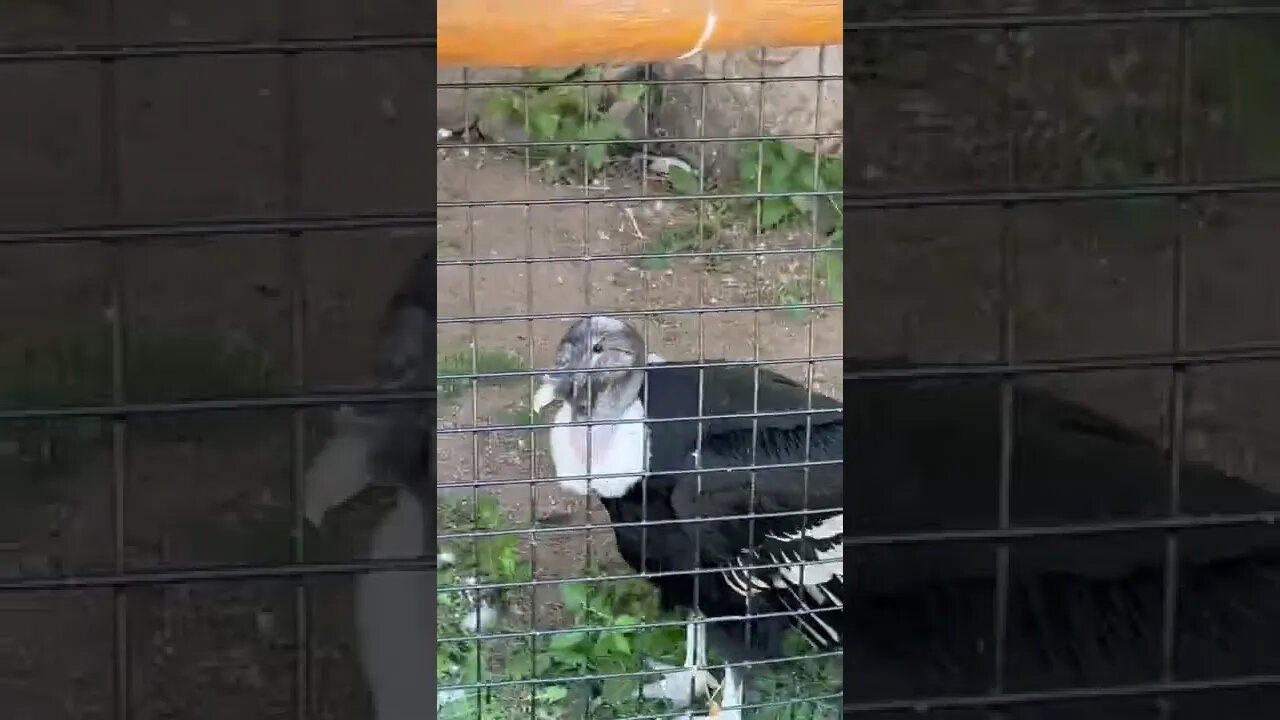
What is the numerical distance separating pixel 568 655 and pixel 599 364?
0.94 feet

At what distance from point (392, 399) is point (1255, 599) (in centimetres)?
68

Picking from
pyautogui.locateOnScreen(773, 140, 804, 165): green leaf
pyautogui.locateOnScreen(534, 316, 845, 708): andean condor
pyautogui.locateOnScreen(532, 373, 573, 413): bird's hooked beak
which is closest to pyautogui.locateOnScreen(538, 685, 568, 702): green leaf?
pyautogui.locateOnScreen(534, 316, 845, 708): andean condor

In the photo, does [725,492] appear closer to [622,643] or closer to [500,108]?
[622,643]

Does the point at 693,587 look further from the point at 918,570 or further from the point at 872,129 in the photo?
the point at 872,129

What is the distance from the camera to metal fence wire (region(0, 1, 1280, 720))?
34.5 inches

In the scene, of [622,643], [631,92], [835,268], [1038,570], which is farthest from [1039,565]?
[631,92]

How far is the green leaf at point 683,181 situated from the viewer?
3.52ft

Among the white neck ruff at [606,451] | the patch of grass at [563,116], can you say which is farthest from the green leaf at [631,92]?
the white neck ruff at [606,451]

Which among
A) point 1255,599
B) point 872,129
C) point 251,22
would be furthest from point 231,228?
point 1255,599

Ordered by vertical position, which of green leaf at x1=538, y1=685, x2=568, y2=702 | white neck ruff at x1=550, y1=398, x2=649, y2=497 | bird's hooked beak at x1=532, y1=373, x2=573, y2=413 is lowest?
green leaf at x1=538, y1=685, x2=568, y2=702

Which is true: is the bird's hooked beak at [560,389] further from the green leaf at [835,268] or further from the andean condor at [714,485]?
the green leaf at [835,268]

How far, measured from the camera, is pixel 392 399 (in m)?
0.91

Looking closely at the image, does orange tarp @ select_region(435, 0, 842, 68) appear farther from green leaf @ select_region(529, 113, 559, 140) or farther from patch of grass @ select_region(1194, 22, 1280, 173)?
patch of grass @ select_region(1194, 22, 1280, 173)

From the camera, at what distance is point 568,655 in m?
1.15
